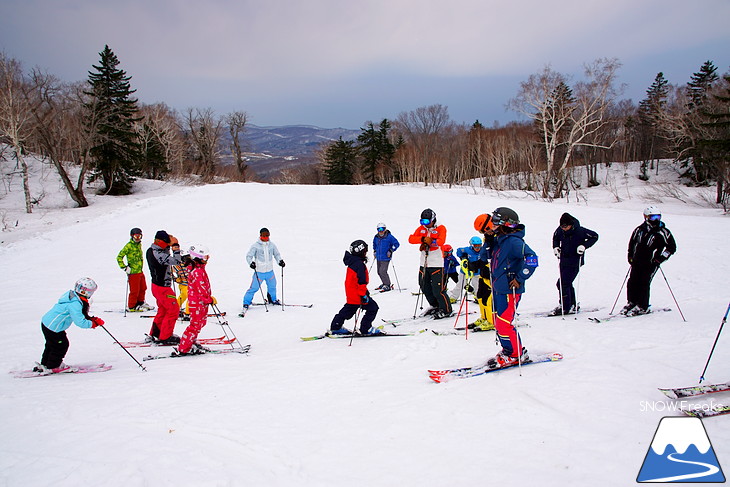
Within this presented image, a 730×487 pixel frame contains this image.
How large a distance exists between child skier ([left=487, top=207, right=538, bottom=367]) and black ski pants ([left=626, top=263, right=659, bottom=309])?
3.43 meters

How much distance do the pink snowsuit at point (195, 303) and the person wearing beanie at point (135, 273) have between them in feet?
14.4

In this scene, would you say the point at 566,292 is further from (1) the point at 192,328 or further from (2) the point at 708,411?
(1) the point at 192,328

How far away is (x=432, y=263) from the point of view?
26.1ft

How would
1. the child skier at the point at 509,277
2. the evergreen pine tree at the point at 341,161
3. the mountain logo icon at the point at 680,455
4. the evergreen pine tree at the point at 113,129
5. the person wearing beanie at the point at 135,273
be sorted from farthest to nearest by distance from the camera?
the evergreen pine tree at the point at 341,161, the evergreen pine tree at the point at 113,129, the person wearing beanie at the point at 135,273, the child skier at the point at 509,277, the mountain logo icon at the point at 680,455

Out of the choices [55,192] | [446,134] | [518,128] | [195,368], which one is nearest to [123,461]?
[195,368]

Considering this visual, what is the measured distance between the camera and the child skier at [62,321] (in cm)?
554

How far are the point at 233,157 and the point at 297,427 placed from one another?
6150cm

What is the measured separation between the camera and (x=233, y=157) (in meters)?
59.9

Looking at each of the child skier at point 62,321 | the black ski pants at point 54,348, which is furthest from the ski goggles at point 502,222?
the black ski pants at point 54,348

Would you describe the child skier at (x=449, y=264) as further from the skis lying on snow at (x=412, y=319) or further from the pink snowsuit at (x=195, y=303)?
the pink snowsuit at (x=195, y=303)

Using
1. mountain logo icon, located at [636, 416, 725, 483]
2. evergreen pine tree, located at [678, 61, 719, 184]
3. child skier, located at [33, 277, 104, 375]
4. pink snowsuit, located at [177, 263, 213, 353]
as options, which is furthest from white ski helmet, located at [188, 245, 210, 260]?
evergreen pine tree, located at [678, 61, 719, 184]

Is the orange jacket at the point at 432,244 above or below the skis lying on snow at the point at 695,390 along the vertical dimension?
above

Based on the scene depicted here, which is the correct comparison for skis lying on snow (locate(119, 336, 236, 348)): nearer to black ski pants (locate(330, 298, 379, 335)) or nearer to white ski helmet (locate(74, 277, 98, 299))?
white ski helmet (locate(74, 277, 98, 299))

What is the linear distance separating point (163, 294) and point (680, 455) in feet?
25.6
